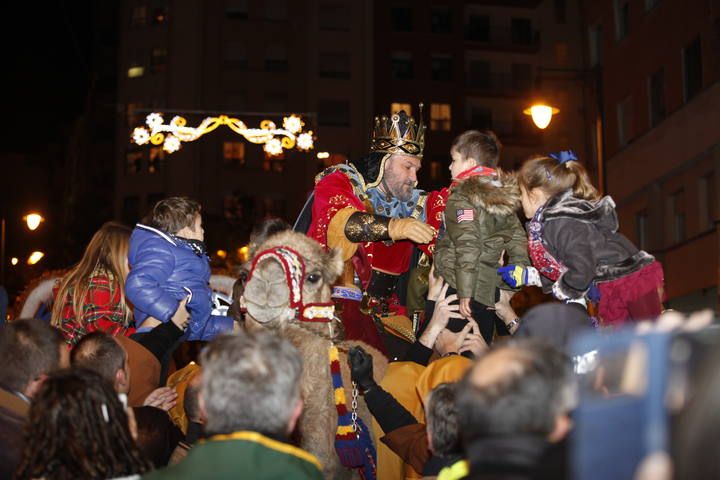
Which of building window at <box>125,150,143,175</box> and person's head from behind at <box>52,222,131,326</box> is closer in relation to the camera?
person's head from behind at <box>52,222,131,326</box>

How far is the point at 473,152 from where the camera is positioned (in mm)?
8070

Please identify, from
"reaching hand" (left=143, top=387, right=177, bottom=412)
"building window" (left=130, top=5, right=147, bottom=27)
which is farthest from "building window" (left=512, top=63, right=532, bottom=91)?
"reaching hand" (left=143, top=387, right=177, bottom=412)

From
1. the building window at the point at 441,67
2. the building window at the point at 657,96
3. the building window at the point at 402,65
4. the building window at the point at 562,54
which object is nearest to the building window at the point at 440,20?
the building window at the point at 441,67

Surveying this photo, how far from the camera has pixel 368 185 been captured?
897 centimetres

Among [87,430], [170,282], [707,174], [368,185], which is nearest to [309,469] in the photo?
[87,430]

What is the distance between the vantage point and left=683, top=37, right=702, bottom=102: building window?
82.9 ft

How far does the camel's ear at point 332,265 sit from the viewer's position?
264 inches

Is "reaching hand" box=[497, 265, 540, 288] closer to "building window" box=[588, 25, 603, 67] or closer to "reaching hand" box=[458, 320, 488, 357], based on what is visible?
"reaching hand" box=[458, 320, 488, 357]

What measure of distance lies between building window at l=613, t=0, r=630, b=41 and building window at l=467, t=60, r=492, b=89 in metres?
29.9

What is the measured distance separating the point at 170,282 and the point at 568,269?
298cm

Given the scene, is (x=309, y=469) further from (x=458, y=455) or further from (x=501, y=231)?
(x=501, y=231)

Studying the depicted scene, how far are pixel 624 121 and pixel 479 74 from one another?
31.1 meters

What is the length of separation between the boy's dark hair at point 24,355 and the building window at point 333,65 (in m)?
50.2

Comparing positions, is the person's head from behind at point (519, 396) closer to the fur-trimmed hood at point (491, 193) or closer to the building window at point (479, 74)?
the fur-trimmed hood at point (491, 193)
